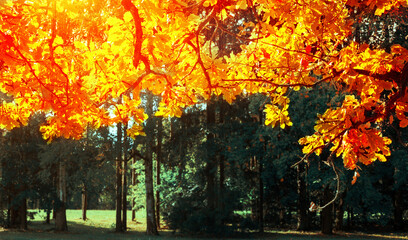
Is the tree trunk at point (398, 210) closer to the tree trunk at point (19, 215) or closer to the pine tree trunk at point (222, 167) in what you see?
the pine tree trunk at point (222, 167)

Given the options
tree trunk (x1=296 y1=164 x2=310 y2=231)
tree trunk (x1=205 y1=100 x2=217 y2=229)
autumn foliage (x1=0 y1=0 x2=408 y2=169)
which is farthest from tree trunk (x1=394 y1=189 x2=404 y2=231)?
autumn foliage (x1=0 y1=0 x2=408 y2=169)

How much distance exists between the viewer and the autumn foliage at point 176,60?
143 inches

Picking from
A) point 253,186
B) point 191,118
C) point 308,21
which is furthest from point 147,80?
point 253,186

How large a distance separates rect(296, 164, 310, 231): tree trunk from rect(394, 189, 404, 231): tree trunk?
15.4ft

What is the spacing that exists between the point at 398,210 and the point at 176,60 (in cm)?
2432

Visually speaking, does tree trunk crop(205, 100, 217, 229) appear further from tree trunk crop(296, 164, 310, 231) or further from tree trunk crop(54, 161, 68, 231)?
tree trunk crop(54, 161, 68, 231)

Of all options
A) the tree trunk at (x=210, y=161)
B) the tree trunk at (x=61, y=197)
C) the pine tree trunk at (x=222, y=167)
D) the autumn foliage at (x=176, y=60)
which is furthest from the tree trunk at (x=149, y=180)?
the autumn foliage at (x=176, y=60)

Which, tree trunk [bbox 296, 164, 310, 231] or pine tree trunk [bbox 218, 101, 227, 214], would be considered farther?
tree trunk [bbox 296, 164, 310, 231]

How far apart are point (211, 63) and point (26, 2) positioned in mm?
1527

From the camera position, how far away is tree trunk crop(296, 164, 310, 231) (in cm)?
2344

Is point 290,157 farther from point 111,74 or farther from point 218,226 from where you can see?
point 111,74

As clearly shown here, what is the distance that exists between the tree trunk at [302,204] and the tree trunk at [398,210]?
4.71 meters

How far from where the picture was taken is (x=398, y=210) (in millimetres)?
25641

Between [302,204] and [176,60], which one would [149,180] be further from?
[176,60]
